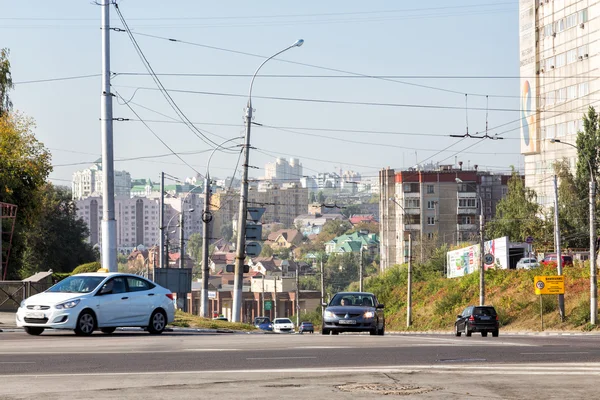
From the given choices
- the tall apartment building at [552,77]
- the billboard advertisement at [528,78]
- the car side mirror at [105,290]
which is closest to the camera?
the car side mirror at [105,290]

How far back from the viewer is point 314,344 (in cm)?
2194

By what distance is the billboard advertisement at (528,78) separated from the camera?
12031 centimetres

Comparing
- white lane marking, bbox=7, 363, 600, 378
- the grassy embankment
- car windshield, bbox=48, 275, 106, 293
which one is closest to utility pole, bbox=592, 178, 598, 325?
the grassy embankment

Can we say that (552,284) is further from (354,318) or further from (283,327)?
(283,327)

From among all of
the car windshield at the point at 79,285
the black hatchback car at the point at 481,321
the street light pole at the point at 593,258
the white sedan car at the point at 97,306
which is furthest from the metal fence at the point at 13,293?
the street light pole at the point at 593,258

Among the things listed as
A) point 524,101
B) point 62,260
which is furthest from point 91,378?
point 524,101

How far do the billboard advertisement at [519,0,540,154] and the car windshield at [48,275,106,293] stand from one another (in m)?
98.7

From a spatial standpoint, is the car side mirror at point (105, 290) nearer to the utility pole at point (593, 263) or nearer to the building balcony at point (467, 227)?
the utility pole at point (593, 263)

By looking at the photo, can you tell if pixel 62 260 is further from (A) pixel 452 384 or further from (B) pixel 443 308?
(A) pixel 452 384

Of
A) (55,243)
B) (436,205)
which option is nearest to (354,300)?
(55,243)

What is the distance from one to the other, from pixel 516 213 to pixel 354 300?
8186 centimetres

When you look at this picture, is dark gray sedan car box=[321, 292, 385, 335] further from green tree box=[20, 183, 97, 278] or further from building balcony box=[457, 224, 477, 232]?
building balcony box=[457, 224, 477, 232]

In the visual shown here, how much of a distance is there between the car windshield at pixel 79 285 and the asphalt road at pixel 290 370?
2.79 metres

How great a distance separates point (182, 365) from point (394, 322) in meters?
68.0
